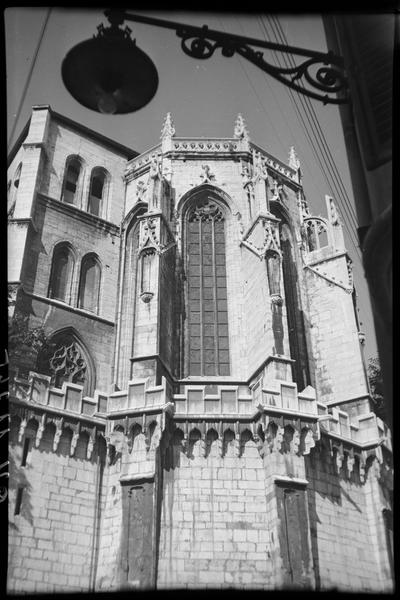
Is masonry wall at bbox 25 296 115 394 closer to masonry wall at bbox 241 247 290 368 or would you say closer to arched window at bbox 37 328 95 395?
arched window at bbox 37 328 95 395

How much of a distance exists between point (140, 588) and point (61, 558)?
6.92ft

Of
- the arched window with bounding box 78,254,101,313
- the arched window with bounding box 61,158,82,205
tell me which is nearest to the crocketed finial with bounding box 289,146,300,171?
the arched window with bounding box 61,158,82,205

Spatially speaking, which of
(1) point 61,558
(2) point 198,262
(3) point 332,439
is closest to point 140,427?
(1) point 61,558

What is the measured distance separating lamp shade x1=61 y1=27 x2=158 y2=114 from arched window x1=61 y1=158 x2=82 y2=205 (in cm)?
1779

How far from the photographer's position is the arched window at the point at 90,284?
2170 cm

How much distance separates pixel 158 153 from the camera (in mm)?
24578

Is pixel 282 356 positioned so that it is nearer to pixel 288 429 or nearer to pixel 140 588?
pixel 288 429

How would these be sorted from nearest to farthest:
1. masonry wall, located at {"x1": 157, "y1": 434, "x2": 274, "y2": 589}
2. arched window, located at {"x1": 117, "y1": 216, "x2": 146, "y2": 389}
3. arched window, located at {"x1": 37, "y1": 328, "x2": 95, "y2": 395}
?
1. masonry wall, located at {"x1": 157, "y1": 434, "x2": 274, "y2": 589}
2. arched window, located at {"x1": 37, "y1": 328, "x2": 95, "y2": 395}
3. arched window, located at {"x1": 117, "y1": 216, "x2": 146, "y2": 389}

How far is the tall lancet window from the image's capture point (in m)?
20.1

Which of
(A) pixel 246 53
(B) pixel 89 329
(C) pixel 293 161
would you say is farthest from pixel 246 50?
(C) pixel 293 161

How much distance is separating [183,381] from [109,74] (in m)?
13.6

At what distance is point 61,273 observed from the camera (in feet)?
71.5

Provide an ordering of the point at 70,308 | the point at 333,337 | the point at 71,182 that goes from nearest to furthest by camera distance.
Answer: the point at 70,308, the point at 333,337, the point at 71,182

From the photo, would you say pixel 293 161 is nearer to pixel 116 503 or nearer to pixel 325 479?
pixel 325 479
